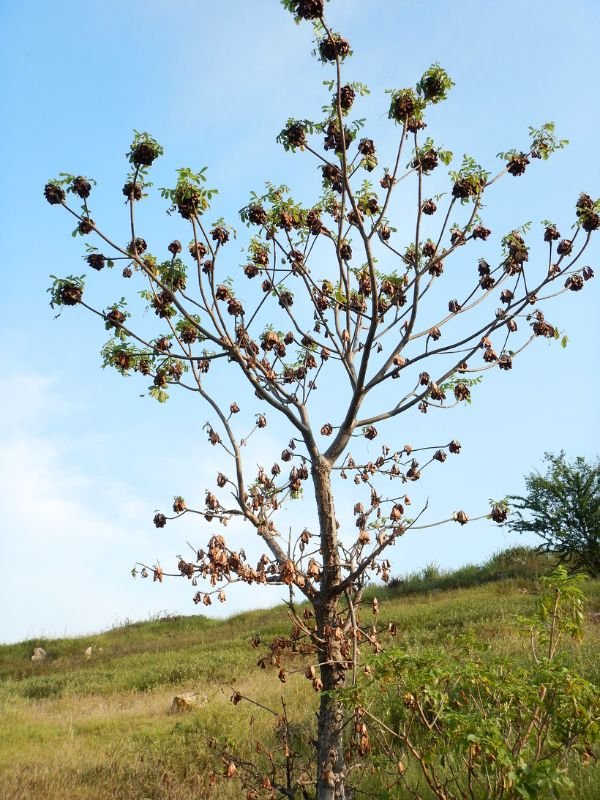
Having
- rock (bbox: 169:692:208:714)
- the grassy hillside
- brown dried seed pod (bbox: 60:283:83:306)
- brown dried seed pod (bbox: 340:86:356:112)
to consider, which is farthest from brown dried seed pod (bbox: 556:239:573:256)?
rock (bbox: 169:692:208:714)

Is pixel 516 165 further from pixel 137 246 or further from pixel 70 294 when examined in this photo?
pixel 70 294

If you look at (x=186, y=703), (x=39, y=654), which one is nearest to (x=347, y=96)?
(x=186, y=703)

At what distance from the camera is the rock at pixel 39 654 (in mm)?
23211

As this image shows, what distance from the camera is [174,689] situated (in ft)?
48.2

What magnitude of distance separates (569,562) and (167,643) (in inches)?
546

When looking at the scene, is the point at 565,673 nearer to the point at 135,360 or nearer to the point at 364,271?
the point at 364,271

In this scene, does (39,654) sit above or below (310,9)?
below

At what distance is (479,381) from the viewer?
6.12 m

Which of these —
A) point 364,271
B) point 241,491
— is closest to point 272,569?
point 241,491

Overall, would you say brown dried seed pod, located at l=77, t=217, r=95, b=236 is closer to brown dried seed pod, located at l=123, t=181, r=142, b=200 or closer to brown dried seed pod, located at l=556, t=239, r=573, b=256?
brown dried seed pod, located at l=123, t=181, r=142, b=200

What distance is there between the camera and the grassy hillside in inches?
327

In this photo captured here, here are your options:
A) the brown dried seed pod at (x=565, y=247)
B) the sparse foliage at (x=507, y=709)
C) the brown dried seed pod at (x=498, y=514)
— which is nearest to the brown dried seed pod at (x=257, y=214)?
the brown dried seed pod at (x=565, y=247)

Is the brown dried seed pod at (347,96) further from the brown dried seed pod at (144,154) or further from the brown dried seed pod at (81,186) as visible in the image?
the brown dried seed pod at (81,186)

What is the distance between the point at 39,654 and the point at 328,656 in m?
21.9
